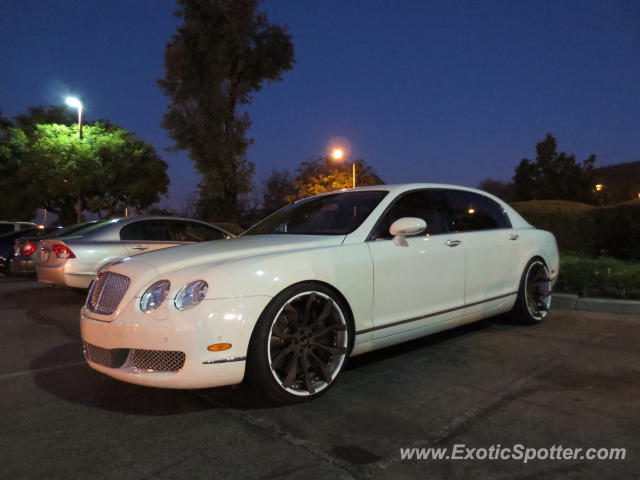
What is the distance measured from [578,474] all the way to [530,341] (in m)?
2.41

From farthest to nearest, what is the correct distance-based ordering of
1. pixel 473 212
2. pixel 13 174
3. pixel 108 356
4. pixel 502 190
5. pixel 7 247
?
1. pixel 502 190
2. pixel 13 174
3. pixel 7 247
4. pixel 473 212
5. pixel 108 356

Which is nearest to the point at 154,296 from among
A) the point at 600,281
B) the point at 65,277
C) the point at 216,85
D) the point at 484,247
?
the point at 484,247

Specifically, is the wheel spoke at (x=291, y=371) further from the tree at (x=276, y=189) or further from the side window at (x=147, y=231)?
the tree at (x=276, y=189)

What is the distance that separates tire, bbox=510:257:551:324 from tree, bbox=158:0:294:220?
61.0 ft

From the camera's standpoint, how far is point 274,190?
45469mm

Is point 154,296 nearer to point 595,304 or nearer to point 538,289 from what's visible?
point 538,289

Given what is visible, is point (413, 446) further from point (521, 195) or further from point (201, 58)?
point (521, 195)

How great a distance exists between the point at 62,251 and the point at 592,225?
9608 millimetres

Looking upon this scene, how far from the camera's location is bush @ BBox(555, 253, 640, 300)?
6.02 meters

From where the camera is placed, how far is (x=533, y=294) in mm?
5051

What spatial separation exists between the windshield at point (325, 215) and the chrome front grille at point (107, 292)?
138 centimetres

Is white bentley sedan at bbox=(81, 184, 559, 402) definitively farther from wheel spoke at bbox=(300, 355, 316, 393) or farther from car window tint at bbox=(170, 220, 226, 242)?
car window tint at bbox=(170, 220, 226, 242)

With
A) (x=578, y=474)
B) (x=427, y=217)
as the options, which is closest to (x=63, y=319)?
(x=427, y=217)

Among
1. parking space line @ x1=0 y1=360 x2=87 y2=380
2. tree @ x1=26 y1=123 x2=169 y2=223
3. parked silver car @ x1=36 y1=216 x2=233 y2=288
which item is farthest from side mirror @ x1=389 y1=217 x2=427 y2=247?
tree @ x1=26 y1=123 x2=169 y2=223
